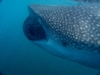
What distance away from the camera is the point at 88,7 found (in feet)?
8.32

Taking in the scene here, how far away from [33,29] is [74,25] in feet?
2.54

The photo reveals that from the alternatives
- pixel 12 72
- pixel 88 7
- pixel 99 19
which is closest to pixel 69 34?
pixel 99 19

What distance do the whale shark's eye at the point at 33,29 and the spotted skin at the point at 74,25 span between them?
26cm

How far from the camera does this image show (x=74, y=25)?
2.11 meters

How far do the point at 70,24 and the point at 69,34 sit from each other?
19 cm

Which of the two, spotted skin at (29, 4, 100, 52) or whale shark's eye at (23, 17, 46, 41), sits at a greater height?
spotted skin at (29, 4, 100, 52)

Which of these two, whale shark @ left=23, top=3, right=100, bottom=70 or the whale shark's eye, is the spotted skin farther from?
the whale shark's eye

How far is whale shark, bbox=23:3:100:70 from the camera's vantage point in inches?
76.0

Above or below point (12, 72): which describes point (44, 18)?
above

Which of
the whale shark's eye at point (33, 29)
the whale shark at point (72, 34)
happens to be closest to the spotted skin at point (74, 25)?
the whale shark at point (72, 34)

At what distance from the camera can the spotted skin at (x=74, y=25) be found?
1.92 m

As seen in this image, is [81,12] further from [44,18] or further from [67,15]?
[44,18]

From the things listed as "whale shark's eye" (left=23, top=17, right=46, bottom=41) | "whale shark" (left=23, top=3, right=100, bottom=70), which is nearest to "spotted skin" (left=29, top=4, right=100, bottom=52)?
"whale shark" (left=23, top=3, right=100, bottom=70)

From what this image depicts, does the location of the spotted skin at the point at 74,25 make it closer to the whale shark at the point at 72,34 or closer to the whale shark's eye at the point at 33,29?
the whale shark at the point at 72,34
